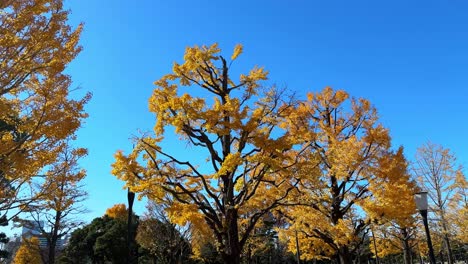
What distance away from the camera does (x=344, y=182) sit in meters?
15.3

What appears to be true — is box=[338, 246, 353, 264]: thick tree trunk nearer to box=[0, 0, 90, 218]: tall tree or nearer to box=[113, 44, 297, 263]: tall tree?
box=[113, 44, 297, 263]: tall tree

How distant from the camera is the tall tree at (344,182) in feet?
45.4

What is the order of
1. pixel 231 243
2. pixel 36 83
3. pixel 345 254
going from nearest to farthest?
pixel 36 83
pixel 231 243
pixel 345 254

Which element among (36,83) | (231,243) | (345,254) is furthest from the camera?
(345,254)

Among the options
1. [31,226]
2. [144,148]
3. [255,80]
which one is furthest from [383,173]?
[31,226]

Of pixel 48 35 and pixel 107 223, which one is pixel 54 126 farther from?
pixel 107 223

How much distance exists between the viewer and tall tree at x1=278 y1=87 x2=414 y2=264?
13.8 meters

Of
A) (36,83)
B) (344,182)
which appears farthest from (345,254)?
(36,83)

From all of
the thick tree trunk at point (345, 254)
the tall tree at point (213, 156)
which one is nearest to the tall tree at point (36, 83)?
the tall tree at point (213, 156)

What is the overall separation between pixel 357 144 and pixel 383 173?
4.81 ft

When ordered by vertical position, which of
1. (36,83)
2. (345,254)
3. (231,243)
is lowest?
(345,254)

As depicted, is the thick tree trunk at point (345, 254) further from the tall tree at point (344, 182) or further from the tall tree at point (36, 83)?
the tall tree at point (36, 83)

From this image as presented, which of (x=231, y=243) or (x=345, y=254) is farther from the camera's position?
(x=345, y=254)

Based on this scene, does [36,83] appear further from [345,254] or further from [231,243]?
[345,254]
